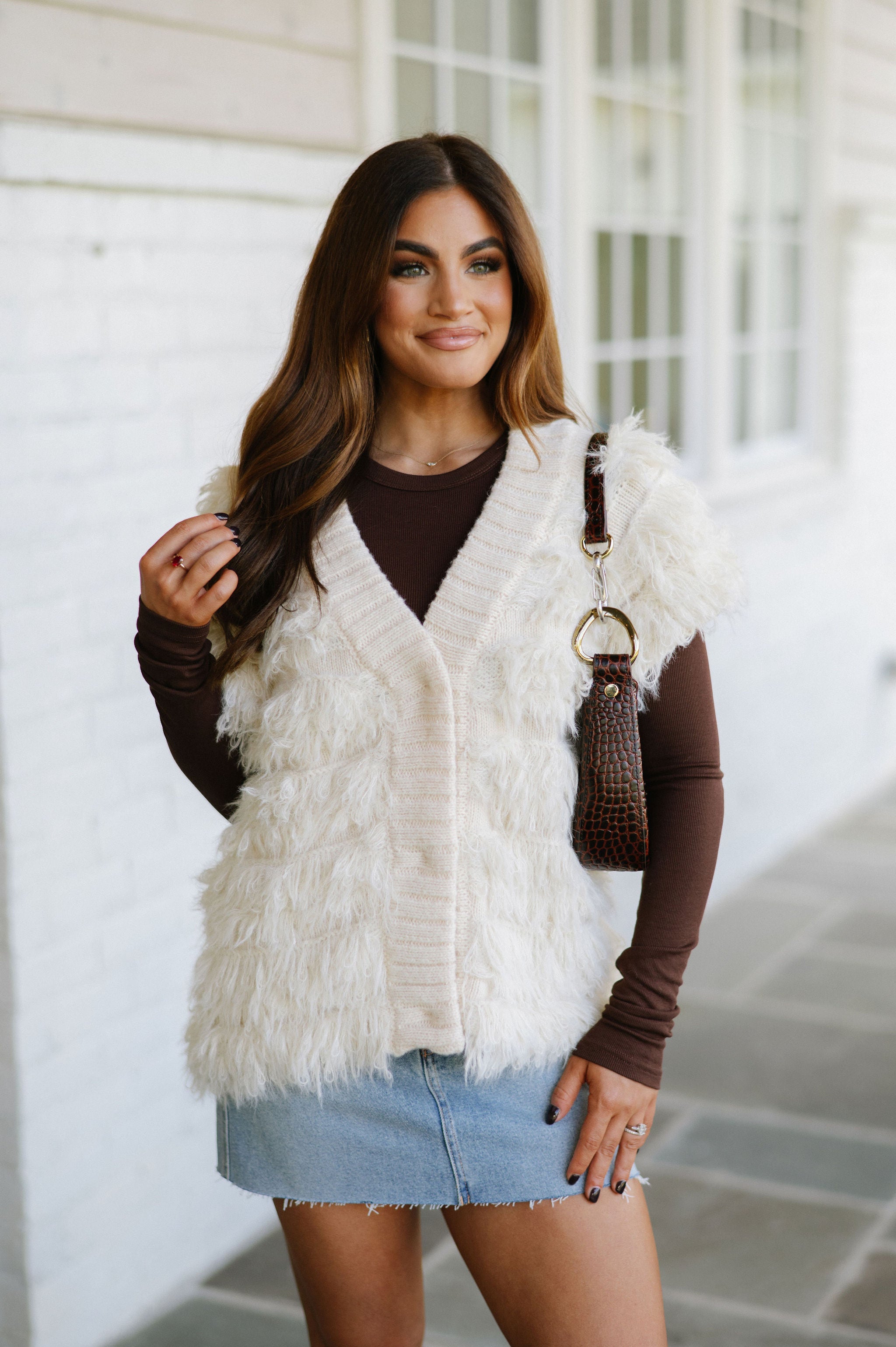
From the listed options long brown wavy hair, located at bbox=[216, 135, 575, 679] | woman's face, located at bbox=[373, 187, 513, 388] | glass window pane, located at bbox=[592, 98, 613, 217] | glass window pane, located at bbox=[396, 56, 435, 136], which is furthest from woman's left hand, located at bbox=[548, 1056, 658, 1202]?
glass window pane, located at bbox=[592, 98, 613, 217]

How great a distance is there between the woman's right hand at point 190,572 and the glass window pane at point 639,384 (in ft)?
10.1

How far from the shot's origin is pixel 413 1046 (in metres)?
1.47

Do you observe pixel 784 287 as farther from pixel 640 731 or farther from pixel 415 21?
pixel 640 731

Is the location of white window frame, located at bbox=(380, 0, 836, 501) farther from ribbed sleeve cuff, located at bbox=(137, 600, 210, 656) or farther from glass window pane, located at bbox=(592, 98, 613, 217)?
ribbed sleeve cuff, located at bbox=(137, 600, 210, 656)

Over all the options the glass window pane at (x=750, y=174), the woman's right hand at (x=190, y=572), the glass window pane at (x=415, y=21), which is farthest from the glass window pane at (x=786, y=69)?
the woman's right hand at (x=190, y=572)

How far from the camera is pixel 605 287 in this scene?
4254mm

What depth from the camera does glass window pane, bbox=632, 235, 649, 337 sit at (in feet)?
14.5

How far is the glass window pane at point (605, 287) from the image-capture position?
13.8 ft

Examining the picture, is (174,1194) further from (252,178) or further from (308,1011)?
(252,178)

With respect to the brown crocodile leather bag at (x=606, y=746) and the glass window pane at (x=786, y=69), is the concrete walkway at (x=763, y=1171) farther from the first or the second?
the glass window pane at (x=786, y=69)

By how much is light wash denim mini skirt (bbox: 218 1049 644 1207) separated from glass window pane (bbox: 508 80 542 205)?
2815 mm

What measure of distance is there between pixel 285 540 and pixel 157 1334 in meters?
1.66

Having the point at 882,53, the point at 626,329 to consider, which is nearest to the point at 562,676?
the point at 626,329

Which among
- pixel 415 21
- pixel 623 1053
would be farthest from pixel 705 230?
pixel 623 1053
